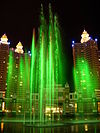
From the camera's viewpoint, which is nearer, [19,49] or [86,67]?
[86,67]

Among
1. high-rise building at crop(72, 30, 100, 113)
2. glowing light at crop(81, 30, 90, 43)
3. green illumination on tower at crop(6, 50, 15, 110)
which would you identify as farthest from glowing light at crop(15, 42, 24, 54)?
glowing light at crop(81, 30, 90, 43)

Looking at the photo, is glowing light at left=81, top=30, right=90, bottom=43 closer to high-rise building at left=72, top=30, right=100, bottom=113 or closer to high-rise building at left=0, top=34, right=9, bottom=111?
high-rise building at left=72, top=30, right=100, bottom=113

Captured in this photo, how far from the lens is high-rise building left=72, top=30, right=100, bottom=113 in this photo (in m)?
76.4

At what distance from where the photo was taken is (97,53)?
82750 millimetres

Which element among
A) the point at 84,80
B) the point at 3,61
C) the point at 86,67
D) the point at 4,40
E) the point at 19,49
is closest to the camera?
the point at 84,80

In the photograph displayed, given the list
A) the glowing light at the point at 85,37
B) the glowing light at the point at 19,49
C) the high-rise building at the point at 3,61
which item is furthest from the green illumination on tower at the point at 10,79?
the glowing light at the point at 85,37

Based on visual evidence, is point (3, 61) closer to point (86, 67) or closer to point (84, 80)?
point (84, 80)

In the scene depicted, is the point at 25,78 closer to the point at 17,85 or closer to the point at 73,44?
the point at 17,85

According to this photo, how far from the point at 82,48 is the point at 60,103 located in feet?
117

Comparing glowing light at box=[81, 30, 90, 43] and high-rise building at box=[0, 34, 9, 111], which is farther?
glowing light at box=[81, 30, 90, 43]

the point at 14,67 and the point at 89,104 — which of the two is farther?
the point at 14,67

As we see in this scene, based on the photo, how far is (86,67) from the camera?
82.7 meters

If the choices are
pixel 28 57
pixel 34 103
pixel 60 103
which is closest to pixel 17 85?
pixel 28 57

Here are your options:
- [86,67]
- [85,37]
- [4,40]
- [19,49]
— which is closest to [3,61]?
[4,40]
